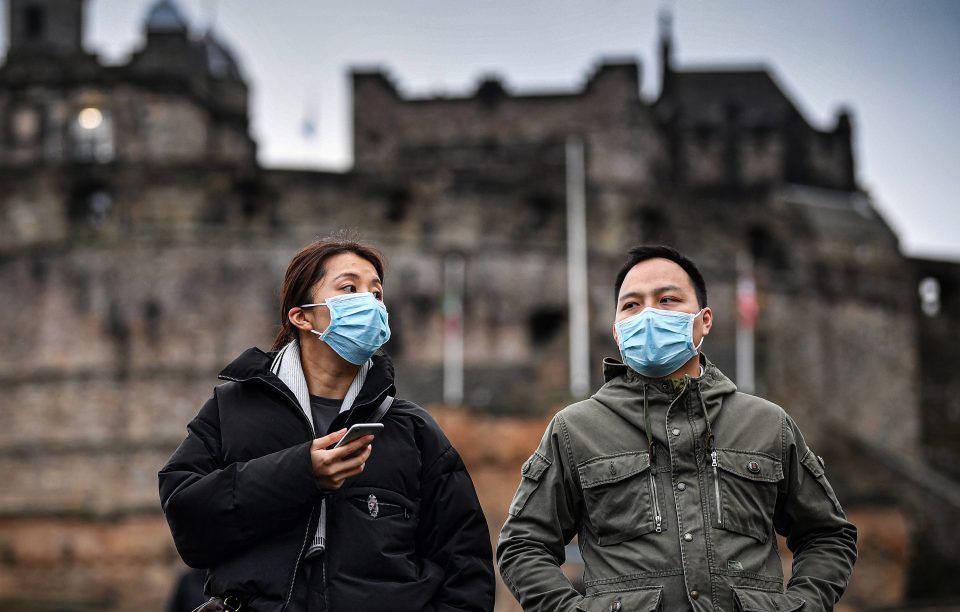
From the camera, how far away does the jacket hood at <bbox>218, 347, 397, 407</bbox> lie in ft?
15.2

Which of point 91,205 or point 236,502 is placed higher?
point 91,205

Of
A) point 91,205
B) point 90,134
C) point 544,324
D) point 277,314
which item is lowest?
point 544,324

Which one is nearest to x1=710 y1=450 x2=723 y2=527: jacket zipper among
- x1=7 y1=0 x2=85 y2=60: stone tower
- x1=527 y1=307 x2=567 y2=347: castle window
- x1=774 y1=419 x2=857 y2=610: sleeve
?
x1=774 y1=419 x2=857 y2=610: sleeve

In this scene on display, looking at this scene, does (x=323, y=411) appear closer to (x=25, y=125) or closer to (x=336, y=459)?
(x=336, y=459)

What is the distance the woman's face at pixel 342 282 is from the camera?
4.86 meters

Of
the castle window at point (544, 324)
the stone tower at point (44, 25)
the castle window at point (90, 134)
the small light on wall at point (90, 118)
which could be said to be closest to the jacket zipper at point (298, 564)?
the castle window at point (544, 324)

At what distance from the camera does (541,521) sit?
462 cm

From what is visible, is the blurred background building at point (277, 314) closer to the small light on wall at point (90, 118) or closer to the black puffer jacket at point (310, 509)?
the small light on wall at point (90, 118)

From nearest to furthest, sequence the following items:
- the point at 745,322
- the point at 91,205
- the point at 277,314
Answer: the point at 277,314 → the point at 745,322 → the point at 91,205

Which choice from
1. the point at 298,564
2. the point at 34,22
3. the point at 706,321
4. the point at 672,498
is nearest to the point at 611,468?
the point at 672,498

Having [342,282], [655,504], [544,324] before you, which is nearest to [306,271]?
[342,282]

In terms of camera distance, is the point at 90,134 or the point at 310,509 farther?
the point at 90,134

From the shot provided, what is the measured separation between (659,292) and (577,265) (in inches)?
1056

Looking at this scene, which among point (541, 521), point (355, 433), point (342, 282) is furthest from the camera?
point (342, 282)
